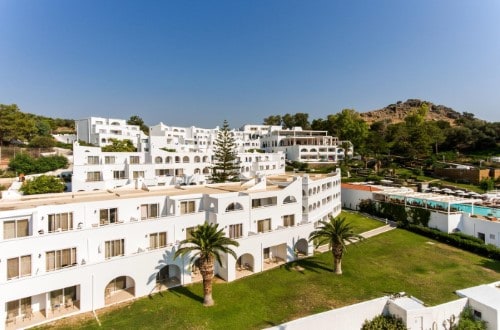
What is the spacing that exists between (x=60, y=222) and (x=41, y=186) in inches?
674

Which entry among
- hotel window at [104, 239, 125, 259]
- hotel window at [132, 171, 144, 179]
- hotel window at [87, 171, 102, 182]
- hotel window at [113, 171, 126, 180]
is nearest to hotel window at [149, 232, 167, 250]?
hotel window at [104, 239, 125, 259]

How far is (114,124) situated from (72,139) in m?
10.7

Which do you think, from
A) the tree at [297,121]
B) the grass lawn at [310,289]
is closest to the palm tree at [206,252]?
the grass lawn at [310,289]

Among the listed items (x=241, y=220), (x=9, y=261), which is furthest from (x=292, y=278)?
(x=9, y=261)

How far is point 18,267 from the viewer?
14281mm

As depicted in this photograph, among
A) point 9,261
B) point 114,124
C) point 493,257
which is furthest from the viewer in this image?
point 114,124

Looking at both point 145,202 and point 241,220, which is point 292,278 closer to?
point 241,220

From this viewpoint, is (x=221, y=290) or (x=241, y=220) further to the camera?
(x=241, y=220)

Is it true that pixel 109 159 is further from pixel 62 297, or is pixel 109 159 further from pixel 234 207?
pixel 62 297

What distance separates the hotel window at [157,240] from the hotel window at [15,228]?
248 inches

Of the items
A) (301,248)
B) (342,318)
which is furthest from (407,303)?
(301,248)

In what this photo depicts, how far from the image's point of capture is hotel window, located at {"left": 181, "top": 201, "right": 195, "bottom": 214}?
65.8 ft

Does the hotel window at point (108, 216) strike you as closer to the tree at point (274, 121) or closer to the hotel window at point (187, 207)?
the hotel window at point (187, 207)

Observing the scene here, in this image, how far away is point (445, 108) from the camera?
143 metres
